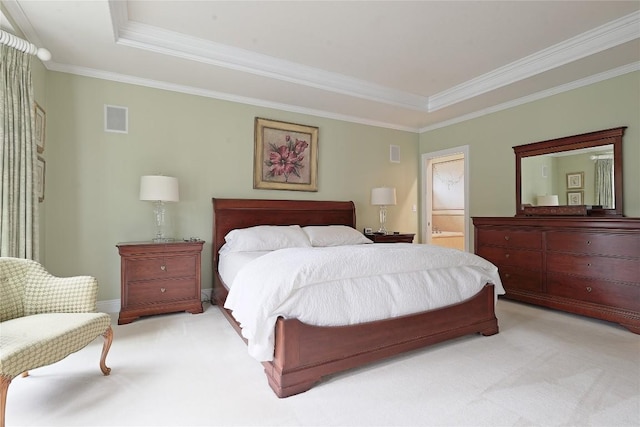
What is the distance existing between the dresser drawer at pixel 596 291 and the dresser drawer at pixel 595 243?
0.29m

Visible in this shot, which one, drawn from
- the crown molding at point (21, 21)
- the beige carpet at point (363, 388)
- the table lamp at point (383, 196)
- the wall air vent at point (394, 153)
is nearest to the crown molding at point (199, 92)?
the wall air vent at point (394, 153)

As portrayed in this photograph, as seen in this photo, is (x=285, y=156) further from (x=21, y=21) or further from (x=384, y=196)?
(x=21, y=21)

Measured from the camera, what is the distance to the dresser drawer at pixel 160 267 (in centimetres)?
332

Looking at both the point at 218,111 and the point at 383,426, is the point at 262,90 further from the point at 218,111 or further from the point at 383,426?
the point at 383,426

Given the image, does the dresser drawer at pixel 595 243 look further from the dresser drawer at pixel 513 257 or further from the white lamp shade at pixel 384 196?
the white lamp shade at pixel 384 196

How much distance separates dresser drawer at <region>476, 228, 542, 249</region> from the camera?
3.76m

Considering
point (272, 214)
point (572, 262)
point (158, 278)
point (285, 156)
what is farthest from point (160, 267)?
point (572, 262)

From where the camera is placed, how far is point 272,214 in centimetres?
443

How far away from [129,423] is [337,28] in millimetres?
3323

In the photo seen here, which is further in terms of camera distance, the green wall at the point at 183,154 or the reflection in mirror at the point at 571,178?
the reflection in mirror at the point at 571,178

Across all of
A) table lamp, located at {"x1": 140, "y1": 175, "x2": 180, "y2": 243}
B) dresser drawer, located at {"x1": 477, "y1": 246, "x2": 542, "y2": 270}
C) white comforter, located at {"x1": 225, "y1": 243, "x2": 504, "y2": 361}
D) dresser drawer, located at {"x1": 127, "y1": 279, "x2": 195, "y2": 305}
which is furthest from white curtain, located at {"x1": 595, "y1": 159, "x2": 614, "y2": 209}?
table lamp, located at {"x1": 140, "y1": 175, "x2": 180, "y2": 243}

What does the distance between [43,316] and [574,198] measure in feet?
16.5

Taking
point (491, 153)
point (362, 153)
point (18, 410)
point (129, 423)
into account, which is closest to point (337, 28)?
point (362, 153)

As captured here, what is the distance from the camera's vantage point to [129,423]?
1.72m
